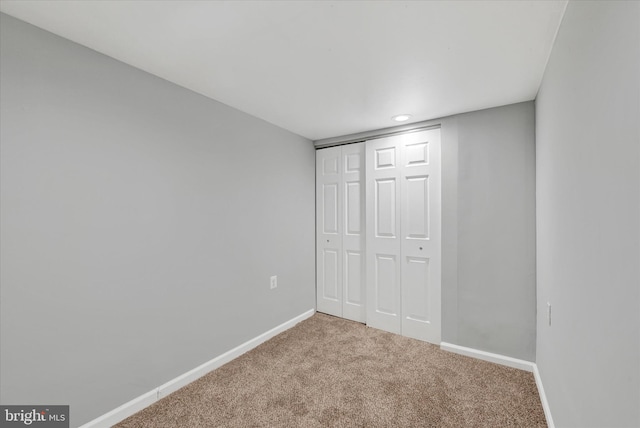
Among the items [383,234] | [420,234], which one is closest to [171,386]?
[383,234]

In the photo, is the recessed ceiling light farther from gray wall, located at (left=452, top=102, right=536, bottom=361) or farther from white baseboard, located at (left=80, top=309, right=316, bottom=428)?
white baseboard, located at (left=80, top=309, right=316, bottom=428)

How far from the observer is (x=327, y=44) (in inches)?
60.3

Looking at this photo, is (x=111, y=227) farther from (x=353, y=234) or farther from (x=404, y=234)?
(x=404, y=234)

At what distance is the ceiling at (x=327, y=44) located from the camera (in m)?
1.29

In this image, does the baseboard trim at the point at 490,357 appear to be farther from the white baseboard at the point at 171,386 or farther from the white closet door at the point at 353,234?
the white baseboard at the point at 171,386

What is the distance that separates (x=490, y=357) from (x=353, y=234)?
1710mm

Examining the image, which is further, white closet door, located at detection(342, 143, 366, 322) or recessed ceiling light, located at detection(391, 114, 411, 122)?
white closet door, located at detection(342, 143, 366, 322)

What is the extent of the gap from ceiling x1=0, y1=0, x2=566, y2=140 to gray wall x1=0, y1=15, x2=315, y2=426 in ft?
0.70

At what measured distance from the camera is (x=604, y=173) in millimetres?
865

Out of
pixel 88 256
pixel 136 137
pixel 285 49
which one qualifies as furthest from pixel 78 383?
pixel 285 49

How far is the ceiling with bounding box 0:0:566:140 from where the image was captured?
1.29m

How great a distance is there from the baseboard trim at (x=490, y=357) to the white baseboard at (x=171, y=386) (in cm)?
168

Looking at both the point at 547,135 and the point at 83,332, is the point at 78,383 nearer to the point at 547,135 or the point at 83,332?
the point at 83,332

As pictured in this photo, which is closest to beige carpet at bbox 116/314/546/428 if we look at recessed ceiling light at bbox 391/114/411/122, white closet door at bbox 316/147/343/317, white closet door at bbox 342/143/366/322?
white closet door at bbox 342/143/366/322
